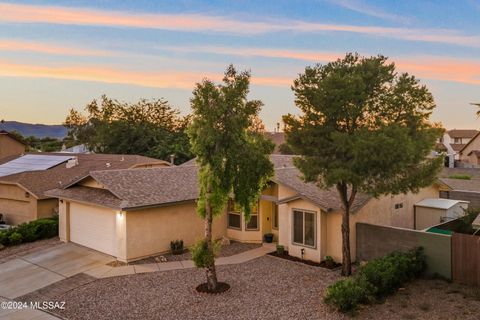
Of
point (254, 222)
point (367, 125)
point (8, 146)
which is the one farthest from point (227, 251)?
point (8, 146)

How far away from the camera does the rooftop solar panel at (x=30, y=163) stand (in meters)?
29.4

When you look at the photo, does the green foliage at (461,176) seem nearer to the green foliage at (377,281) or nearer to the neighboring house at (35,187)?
the green foliage at (377,281)

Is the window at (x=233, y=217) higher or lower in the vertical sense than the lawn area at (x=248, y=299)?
higher

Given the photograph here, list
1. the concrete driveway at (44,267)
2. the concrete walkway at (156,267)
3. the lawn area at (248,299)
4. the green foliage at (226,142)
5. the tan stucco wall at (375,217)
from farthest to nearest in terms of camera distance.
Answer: the tan stucco wall at (375,217), the concrete walkway at (156,267), the concrete driveway at (44,267), the green foliage at (226,142), the lawn area at (248,299)

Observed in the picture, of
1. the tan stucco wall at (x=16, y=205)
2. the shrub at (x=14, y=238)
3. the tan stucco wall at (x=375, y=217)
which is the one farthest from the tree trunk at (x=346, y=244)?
the tan stucco wall at (x=16, y=205)

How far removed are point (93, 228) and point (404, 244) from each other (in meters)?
14.2

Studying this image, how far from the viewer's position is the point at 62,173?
26.6 m

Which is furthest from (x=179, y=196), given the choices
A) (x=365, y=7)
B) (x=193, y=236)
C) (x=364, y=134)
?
(x=365, y=7)

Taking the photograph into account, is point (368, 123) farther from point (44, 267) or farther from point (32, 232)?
point (32, 232)

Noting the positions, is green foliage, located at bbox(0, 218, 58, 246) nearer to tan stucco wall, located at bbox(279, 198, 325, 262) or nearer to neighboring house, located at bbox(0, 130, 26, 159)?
tan stucco wall, located at bbox(279, 198, 325, 262)

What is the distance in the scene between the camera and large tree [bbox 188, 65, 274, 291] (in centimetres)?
1195

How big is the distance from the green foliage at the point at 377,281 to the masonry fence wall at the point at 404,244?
0.33 metres

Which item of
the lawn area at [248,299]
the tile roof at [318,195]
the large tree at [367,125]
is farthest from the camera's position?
the tile roof at [318,195]

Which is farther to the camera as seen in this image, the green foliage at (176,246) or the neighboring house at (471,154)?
the neighboring house at (471,154)
